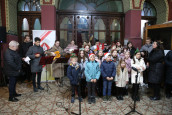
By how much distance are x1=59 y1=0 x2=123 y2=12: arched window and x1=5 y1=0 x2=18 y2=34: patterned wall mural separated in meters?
2.24

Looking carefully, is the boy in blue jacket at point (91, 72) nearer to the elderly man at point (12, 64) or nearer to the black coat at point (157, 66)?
the black coat at point (157, 66)

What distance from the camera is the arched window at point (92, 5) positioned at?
21.7ft

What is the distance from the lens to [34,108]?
3070 mm

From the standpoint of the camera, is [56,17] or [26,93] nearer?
[26,93]

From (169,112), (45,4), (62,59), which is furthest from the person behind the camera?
(45,4)

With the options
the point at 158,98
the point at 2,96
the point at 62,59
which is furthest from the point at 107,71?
the point at 2,96

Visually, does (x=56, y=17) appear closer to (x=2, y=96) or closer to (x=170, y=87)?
(x=2, y=96)

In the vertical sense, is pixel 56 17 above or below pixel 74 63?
above

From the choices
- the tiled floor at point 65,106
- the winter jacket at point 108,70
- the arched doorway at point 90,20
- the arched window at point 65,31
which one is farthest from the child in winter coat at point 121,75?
the arched window at point 65,31

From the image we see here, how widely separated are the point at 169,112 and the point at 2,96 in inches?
180

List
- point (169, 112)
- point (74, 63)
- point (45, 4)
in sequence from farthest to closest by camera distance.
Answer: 1. point (45, 4)
2. point (74, 63)
3. point (169, 112)

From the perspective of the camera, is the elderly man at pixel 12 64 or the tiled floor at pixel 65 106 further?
the elderly man at pixel 12 64

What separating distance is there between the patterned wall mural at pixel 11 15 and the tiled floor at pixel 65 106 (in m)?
3.27

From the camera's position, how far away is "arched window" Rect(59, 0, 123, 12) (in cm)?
662
